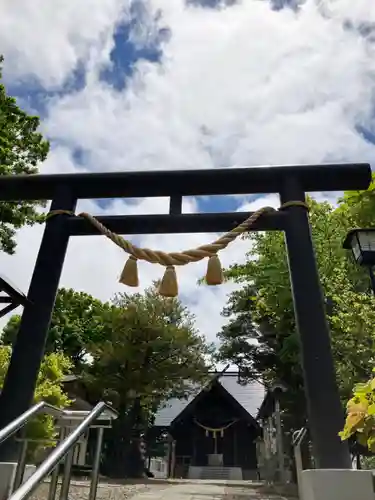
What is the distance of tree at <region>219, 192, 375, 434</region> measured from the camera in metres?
7.52

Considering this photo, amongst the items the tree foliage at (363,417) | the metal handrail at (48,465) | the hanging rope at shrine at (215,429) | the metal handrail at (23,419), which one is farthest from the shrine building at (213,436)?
the metal handrail at (48,465)

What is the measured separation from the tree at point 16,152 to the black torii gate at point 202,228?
32.7 feet

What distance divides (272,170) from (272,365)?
1419 centimetres

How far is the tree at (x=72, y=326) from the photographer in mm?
24344

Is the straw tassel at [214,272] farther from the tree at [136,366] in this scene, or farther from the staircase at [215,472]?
the staircase at [215,472]

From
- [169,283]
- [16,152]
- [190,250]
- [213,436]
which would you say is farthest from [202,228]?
[213,436]

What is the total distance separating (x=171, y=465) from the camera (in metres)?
21.5

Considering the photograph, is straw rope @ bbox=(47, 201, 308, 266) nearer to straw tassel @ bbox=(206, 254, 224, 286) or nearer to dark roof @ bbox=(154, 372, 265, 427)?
straw tassel @ bbox=(206, 254, 224, 286)

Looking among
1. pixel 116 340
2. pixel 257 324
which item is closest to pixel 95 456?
pixel 257 324

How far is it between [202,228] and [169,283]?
2.23 ft

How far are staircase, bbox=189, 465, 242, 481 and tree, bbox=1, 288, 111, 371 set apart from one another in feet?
26.0

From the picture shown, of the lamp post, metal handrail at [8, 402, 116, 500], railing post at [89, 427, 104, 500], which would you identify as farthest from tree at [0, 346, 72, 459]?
the lamp post

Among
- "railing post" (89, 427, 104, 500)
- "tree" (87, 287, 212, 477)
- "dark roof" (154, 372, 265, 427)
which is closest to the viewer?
"railing post" (89, 427, 104, 500)

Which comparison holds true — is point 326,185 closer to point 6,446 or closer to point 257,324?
point 6,446
